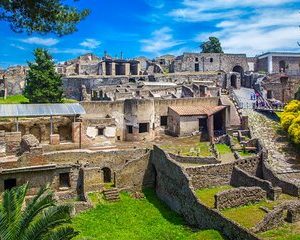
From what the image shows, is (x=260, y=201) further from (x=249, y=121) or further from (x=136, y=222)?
(x=249, y=121)

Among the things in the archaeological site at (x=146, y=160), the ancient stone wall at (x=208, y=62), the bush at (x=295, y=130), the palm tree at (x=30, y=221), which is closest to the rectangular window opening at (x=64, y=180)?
the archaeological site at (x=146, y=160)

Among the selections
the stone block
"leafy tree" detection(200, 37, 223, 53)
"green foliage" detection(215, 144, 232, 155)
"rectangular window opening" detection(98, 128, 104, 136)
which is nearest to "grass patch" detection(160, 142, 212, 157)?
"green foliage" detection(215, 144, 232, 155)

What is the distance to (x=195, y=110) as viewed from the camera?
3812 centimetres

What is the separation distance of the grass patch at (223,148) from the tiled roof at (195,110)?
15.8 feet

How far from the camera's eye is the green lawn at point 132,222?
21.8 m

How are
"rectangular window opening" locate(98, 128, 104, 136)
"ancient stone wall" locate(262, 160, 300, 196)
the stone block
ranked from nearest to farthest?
"ancient stone wall" locate(262, 160, 300, 196) → the stone block → "rectangular window opening" locate(98, 128, 104, 136)

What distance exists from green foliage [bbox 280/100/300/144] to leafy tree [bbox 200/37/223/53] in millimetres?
43911

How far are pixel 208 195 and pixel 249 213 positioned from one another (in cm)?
368

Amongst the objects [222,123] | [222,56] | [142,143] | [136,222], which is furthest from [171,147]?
[222,56]

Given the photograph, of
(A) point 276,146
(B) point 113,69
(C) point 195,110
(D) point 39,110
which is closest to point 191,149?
(A) point 276,146

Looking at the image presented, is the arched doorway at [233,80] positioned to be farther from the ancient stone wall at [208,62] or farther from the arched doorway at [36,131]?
the arched doorway at [36,131]

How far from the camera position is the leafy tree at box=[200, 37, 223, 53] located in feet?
249

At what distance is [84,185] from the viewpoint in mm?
27719

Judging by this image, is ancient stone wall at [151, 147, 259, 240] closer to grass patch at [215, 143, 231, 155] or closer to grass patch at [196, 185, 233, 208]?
grass patch at [196, 185, 233, 208]
